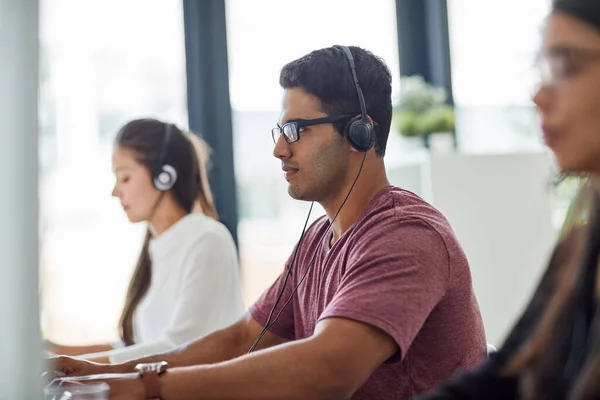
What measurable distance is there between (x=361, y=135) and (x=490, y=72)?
2050 millimetres

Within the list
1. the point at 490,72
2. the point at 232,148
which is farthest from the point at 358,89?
the point at 490,72

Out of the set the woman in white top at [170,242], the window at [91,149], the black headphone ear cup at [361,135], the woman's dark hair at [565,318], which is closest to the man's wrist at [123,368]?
the woman in white top at [170,242]

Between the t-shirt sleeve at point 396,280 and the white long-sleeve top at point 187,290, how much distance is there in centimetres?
76

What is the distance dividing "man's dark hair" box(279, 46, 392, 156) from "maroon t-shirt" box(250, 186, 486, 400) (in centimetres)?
19


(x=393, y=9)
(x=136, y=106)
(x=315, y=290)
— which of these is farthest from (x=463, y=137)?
(x=315, y=290)

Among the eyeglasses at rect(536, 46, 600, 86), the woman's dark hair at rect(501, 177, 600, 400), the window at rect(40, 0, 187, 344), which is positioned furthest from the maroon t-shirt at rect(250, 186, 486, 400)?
the window at rect(40, 0, 187, 344)

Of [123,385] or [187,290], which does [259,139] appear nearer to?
[187,290]

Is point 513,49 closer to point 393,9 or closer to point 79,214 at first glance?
point 393,9

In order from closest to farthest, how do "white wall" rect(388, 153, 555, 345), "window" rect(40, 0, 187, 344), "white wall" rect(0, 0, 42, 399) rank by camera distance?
1. "white wall" rect(0, 0, 42, 399)
2. "window" rect(40, 0, 187, 344)
3. "white wall" rect(388, 153, 555, 345)

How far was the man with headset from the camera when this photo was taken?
1.12m

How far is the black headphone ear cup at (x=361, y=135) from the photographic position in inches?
57.7

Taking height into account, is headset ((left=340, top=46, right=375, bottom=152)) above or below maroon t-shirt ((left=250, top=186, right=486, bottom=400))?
above

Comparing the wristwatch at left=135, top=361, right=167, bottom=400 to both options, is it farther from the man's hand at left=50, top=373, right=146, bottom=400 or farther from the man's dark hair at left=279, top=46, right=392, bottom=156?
the man's dark hair at left=279, top=46, right=392, bottom=156

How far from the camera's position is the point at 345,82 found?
5.00 feet
